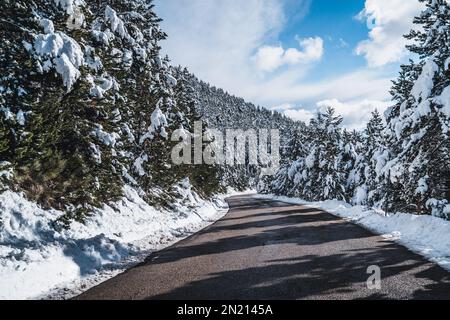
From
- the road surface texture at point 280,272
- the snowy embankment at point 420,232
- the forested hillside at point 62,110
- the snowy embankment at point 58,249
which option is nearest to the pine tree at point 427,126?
the snowy embankment at point 420,232

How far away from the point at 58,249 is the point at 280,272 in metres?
4.91

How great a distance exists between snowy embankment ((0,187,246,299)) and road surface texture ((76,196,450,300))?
67cm

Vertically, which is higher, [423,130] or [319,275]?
[423,130]

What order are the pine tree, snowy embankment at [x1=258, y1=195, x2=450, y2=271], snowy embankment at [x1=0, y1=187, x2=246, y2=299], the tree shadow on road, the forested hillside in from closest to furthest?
the tree shadow on road, snowy embankment at [x1=0, y1=187, x2=246, y2=299], snowy embankment at [x1=258, y1=195, x2=450, y2=271], the forested hillside, the pine tree

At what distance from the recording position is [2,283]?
5.94m

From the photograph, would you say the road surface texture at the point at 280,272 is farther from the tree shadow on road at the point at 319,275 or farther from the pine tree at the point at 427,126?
the pine tree at the point at 427,126

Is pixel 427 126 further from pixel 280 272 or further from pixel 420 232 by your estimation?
pixel 280 272

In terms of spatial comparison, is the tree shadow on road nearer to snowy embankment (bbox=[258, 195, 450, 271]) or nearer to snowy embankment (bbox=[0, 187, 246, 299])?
snowy embankment (bbox=[258, 195, 450, 271])

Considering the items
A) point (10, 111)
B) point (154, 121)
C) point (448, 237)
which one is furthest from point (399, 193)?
point (10, 111)

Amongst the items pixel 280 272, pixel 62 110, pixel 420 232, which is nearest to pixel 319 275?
pixel 280 272

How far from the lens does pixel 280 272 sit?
7.34m

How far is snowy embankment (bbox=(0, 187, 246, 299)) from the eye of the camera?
6.34 meters

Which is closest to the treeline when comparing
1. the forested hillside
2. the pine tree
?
the pine tree

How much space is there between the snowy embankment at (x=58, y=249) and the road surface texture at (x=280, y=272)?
0.67 metres
